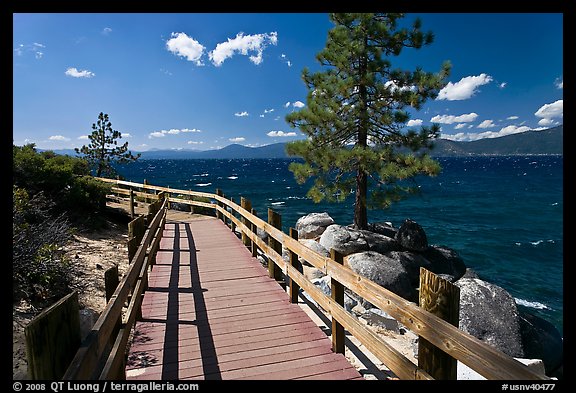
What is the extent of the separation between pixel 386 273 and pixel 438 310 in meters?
8.62

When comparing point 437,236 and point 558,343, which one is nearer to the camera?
point 558,343

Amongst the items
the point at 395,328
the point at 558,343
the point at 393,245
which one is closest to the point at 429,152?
the point at 393,245

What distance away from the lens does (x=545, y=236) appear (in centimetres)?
2247

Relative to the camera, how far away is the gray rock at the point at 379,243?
43.0 feet

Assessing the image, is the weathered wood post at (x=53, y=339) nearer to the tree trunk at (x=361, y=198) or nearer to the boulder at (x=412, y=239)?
the tree trunk at (x=361, y=198)

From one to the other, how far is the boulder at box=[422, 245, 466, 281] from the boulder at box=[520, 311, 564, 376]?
537 cm

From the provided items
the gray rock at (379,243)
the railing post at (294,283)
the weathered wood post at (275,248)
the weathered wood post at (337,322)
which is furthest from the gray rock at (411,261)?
the weathered wood post at (337,322)

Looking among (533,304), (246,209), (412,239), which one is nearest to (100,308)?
(246,209)

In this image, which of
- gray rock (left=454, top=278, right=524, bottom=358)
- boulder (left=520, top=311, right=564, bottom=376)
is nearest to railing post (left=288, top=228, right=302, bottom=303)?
gray rock (left=454, top=278, right=524, bottom=358)

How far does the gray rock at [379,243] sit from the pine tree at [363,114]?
37.2 inches

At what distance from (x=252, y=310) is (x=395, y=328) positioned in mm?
3230

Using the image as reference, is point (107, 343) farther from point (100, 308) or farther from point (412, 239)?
point (412, 239)
